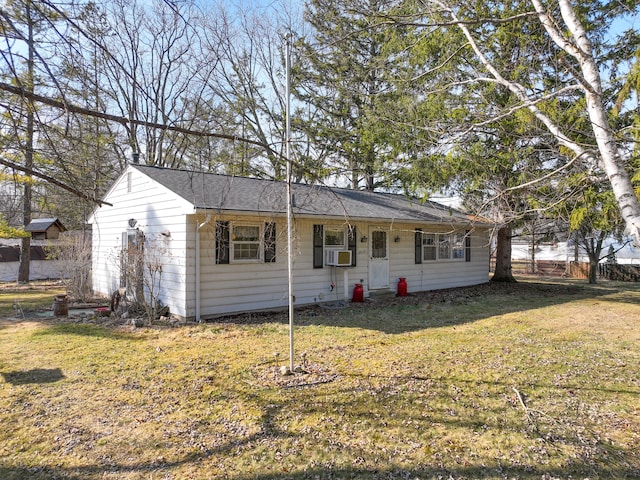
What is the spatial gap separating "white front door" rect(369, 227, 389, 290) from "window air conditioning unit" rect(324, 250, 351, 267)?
4.24ft

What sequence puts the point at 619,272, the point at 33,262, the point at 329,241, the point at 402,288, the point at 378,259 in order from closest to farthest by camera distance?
the point at 329,241
the point at 378,259
the point at 402,288
the point at 33,262
the point at 619,272

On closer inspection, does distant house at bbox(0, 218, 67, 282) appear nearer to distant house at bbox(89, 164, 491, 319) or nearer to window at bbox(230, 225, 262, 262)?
distant house at bbox(89, 164, 491, 319)

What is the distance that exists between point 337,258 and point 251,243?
7.41 ft

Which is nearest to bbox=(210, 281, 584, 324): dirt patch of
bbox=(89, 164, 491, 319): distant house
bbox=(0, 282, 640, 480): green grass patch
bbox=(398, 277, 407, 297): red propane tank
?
bbox=(398, 277, 407, 297): red propane tank

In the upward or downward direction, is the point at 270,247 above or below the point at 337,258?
above

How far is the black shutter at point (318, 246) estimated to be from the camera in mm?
9945

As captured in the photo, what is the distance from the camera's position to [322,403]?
406cm

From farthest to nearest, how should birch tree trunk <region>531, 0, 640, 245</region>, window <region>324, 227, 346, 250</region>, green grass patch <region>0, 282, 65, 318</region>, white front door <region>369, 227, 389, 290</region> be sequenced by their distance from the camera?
white front door <region>369, 227, 389, 290</region>, window <region>324, 227, 346, 250</region>, green grass patch <region>0, 282, 65, 318</region>, birch tree trunk <region>531, 0, 640, 245</region>

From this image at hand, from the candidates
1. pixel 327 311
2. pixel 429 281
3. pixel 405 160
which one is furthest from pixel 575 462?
pixel 429 281

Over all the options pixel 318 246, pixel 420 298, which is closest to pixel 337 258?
pixel 318 246

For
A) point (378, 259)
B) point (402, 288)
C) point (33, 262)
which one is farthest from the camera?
point (33, 262)

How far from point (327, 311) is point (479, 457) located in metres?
6.32

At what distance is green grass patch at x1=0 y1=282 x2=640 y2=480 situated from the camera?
3021mm

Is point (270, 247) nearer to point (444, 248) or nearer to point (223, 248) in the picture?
point (223, 248)
